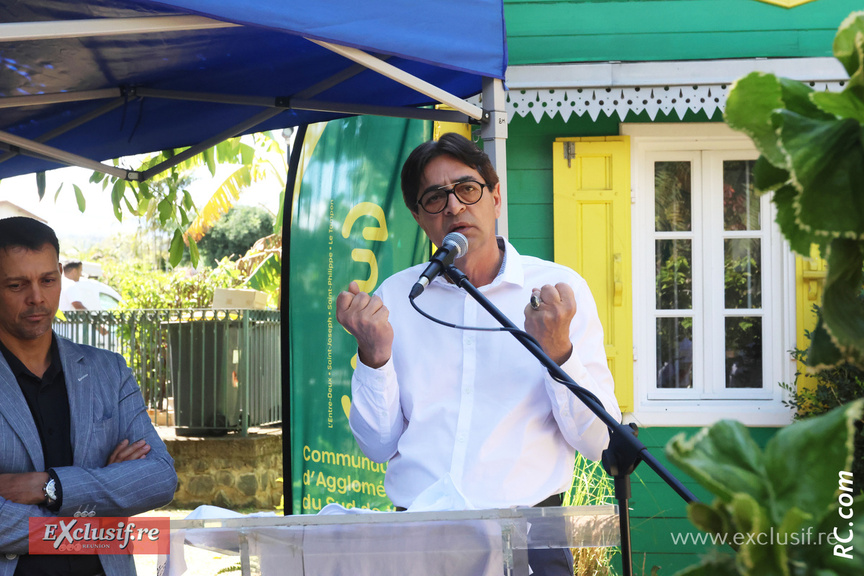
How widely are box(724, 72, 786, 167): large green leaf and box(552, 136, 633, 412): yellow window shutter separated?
4.86m

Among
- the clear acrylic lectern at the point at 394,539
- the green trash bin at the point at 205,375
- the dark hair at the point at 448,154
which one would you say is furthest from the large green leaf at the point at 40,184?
the green trash bin at the point at 205,375

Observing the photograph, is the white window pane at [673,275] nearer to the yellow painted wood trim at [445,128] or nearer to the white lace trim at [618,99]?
the white lace trim at [618,99]

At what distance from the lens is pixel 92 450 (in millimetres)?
2586

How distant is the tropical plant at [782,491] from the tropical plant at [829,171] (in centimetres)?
6

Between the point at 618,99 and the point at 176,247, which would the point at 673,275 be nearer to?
the point at 618,99

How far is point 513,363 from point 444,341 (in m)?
0.23

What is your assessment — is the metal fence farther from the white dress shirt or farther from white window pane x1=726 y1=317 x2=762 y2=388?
the white dress shirt

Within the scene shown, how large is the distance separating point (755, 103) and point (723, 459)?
20 cm

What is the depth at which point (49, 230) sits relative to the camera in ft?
9.04

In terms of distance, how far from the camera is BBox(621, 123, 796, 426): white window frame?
5270mm

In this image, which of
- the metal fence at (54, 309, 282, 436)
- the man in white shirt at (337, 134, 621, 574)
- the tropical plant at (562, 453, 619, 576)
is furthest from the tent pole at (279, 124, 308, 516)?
the metal fence at (54, 309, 282, 436)

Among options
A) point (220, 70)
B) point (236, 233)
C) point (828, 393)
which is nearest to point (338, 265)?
point (220, 70)

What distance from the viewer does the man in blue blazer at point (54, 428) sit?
2.35m

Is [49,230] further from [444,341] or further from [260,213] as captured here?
[260,213]
